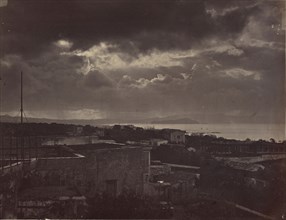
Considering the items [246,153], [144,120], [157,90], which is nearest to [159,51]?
[157,90]

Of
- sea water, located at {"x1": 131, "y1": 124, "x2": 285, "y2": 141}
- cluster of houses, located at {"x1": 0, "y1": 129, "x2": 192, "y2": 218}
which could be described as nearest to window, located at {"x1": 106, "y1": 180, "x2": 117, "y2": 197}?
cluster of houses, located at {"x1": 0, "y1": 129, "x2": 192, "y2": 218}

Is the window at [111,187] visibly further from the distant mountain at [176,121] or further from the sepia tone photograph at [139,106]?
the distant mountain at [176,121]

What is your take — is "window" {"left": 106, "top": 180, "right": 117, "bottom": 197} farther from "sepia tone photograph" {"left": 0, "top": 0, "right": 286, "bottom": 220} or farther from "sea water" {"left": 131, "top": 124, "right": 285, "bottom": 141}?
"sea water" {"left": 131, "top": 124, "right": 285, "bottom": 141}

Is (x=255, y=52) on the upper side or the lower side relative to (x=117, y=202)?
upper

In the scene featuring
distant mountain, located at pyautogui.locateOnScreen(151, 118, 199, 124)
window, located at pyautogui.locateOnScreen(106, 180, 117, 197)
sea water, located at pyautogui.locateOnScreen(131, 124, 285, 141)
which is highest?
distant mountain, located at pyautogui.locateOnScreen(151, 118, 199, 124)

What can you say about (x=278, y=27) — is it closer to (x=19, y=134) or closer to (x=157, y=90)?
(x=157, y=90)

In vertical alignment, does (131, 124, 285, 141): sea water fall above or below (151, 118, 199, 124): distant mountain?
below

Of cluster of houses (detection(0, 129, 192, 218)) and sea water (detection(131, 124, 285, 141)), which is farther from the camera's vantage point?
sea water (detection(131, 124, 285, 141))

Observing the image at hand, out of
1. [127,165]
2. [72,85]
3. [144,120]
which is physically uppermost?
[72,85]

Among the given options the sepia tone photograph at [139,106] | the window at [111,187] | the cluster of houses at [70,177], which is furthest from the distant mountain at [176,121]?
the window at [111,187]
